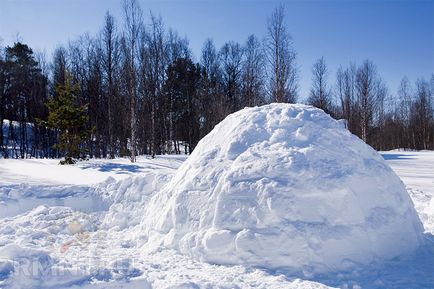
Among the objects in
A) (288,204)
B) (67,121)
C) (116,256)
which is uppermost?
(67,121)

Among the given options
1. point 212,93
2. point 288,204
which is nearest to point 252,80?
point 212,93

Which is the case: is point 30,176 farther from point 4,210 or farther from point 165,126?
point 165,126

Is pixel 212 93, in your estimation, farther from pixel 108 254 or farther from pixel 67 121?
pixel 108 254

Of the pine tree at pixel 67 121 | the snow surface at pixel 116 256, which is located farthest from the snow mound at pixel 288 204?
the pine tree at pixel 67 121

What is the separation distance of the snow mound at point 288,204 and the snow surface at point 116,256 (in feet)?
0.65

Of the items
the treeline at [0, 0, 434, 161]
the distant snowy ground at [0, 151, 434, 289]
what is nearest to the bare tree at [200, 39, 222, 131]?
the treeline at [0, 0, 434, 161]

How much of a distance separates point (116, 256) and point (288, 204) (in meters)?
2.65

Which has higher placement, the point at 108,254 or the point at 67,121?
the point at 67,121

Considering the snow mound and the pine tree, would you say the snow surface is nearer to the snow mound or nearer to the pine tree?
the snow mound

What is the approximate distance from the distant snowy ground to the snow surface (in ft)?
0.04

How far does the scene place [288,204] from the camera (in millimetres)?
4684

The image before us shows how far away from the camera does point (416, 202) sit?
7727 mm

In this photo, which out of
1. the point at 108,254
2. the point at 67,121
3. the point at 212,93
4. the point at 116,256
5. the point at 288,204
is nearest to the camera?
the point at 288,204

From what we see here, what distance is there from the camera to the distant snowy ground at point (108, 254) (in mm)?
3928
